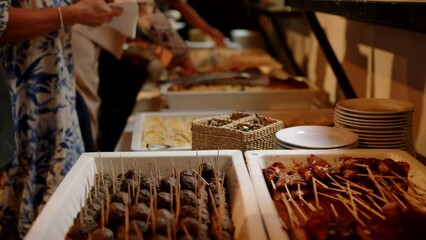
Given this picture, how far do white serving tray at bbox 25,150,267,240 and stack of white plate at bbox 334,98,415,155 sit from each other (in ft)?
1.49

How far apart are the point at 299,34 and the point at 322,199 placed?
3440 mm

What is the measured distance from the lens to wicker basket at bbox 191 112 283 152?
1551 mm

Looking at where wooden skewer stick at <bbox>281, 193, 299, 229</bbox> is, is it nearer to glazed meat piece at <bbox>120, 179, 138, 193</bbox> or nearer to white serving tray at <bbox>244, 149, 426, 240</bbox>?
white serving tray at <bbox>244, 149, 426, 240</bbox>

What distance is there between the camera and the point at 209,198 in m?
1.28

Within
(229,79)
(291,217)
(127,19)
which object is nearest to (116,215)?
(291,217)

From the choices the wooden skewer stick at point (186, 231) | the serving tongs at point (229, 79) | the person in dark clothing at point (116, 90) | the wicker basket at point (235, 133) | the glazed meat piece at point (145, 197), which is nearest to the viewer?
the wooden skewer stick at point (186, 231)

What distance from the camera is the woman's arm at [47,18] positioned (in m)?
1.95

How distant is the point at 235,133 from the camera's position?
1.55m

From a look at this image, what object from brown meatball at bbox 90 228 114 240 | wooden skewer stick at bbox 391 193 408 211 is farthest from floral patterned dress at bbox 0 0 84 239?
wooden skewer stick at bbox 391 193 408 211

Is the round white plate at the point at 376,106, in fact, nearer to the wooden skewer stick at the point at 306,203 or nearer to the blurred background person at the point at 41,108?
the wooden skewer stick at the point at 306,203

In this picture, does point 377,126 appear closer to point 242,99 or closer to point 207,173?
point 207,173

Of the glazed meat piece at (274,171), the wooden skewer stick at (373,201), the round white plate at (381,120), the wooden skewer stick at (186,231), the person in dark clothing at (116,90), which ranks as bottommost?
the person in dark clothing at (116,90)

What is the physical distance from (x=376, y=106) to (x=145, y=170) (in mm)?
889

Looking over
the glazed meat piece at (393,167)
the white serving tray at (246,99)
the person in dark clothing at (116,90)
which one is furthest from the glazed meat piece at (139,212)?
the person in dark clothing at (116,90)
